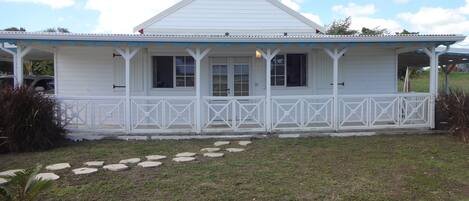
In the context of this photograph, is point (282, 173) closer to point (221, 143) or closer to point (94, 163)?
point (221, 143)

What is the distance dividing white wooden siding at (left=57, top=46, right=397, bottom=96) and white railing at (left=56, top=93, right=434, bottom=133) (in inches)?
27.8

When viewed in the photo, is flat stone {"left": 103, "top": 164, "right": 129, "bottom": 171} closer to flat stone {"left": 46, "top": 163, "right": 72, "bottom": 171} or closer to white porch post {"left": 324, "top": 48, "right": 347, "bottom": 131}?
flat stone {"left": 46, "top": 163, "right": 72, "bottom": 171}

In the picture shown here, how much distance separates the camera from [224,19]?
1370 cm

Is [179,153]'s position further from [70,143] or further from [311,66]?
[311,66]

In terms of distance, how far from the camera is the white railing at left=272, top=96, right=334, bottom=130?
10.8 m

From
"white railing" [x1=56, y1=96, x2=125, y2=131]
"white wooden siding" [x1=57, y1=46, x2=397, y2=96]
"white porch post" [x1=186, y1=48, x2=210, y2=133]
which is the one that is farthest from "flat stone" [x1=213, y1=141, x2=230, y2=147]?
"white wooden siding" [x1=57, y1=46, x2=397, y2=96]

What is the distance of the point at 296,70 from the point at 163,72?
12.6ft

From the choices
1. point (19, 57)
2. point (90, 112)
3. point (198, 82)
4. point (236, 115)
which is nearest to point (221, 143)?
point (198, 82)

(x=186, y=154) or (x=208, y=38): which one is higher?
(x=208, y=38)

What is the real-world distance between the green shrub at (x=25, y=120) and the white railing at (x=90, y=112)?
913mm

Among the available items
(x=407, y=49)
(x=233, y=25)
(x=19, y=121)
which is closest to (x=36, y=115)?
(x=19, y=121)

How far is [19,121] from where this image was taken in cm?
882

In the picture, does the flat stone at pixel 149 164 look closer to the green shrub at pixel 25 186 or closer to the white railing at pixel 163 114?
the white railing at pixel 163 114

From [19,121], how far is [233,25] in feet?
23.5
